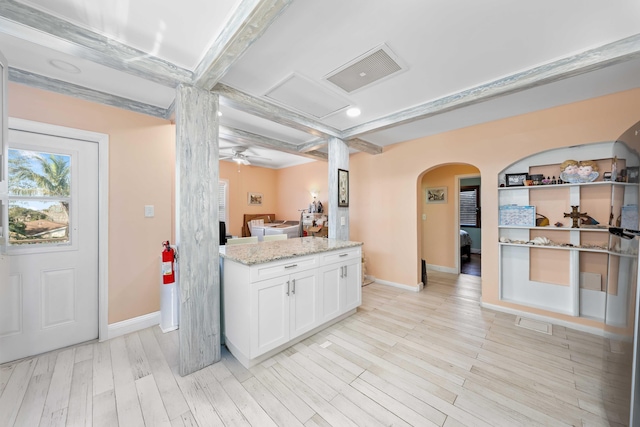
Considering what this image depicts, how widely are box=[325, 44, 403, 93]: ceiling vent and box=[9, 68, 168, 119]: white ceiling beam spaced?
6.91 ft

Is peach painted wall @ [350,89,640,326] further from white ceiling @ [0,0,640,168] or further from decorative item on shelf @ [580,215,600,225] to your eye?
decorative item on shelf @ [580,215,600,225]

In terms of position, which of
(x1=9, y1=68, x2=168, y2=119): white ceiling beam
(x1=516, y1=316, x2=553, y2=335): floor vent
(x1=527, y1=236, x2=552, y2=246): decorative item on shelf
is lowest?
(x1=516, y1=316, x2=553, y2=335): floor vent

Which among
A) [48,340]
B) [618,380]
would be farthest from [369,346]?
[48,340]

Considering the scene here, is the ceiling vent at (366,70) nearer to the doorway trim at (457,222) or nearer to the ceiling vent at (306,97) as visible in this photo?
the ceiling vent at (306,97)

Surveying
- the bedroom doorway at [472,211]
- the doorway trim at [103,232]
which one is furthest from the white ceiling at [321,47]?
the bedroom doorway at [472,211]

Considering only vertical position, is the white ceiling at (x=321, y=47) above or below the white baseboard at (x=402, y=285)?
above

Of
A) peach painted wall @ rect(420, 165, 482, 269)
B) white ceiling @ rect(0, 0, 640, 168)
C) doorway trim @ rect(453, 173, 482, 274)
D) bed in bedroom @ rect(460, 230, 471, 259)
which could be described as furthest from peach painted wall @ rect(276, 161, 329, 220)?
bed in bedroom @ rect(460, 230, 471, 259)

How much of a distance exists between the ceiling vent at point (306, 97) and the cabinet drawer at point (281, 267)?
1.69m

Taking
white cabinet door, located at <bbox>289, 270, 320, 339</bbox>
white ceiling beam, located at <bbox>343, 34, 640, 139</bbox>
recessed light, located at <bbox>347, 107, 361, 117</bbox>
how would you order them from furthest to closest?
1. recessed light, located at <bbox>347, 107, 361, 117</bbox>
2. white cabinet door, located at <bbox>289, 270, 320, 339</bbox>
3. white ceiling beam, located at <bbox>343, 34, 640, 139</bbox>

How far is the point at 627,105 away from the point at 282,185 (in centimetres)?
618

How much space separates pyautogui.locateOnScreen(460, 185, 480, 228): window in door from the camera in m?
6.98

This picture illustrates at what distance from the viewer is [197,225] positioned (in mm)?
2012

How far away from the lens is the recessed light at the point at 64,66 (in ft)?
6.26

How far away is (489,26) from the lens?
1.60m
